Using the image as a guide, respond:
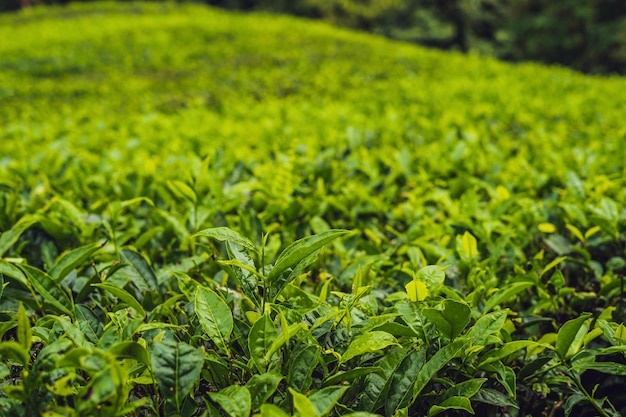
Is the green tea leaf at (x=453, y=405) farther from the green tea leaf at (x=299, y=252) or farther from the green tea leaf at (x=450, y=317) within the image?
the green tea leaf at (x=299, y=252)

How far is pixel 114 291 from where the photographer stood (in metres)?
1.26

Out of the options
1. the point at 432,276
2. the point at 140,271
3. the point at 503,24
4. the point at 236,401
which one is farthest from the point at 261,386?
the point at 503,24

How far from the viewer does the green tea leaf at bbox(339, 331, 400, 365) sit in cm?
108

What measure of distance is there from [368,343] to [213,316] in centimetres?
37

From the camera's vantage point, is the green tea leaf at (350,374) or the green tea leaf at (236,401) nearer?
the green tea leaf at (236,401)

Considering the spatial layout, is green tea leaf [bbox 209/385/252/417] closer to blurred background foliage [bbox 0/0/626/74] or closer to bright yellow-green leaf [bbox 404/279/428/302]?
bright yellow-green leaf [bbox 404/279/428/302]

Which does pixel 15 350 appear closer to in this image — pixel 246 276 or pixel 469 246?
pixel 246 276

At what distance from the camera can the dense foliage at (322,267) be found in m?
1.05

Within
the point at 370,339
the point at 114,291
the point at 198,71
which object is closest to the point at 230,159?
the point at 114,291

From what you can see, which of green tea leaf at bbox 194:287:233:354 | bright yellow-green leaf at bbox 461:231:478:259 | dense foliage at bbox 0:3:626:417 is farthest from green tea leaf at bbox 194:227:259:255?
bright yellow-green leaf at bbox 461:231:478:259

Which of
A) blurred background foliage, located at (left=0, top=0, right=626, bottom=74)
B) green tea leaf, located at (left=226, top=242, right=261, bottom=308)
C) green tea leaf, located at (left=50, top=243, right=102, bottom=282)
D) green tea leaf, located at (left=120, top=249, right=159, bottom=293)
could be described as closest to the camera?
green tea leaf, located at (left=226, top=242, right=261, bottom=308)

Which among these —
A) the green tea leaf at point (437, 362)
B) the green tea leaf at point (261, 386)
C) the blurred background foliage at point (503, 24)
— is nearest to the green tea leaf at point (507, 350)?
the green tea leaf at point (437, 362)

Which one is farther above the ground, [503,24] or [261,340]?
[503,24]

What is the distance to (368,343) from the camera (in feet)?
3.56
